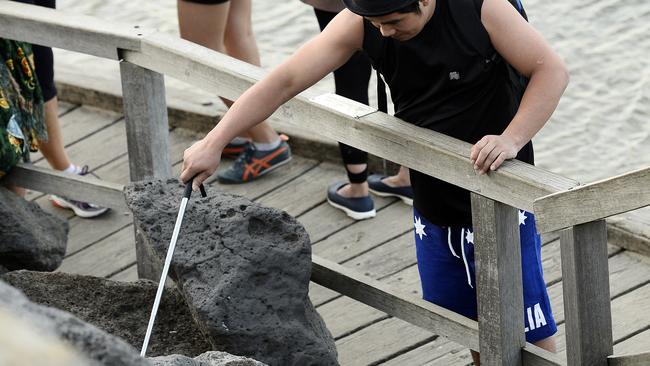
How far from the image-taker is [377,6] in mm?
2898

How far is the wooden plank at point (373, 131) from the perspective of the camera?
297 centimetres

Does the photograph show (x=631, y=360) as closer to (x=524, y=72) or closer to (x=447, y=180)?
(x=447, y=180)

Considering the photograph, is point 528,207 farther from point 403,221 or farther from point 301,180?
point 301,180

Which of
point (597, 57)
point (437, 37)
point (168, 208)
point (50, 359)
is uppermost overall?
point (50, 359)

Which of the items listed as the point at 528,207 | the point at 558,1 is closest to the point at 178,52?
the point at 528,207

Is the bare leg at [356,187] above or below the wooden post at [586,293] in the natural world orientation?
below

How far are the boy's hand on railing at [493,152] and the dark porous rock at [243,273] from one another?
59 cm

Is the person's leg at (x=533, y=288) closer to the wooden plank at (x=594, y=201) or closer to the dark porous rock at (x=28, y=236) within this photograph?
the wooden plank at (x=594, y=201)

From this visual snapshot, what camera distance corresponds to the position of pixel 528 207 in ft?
9.76

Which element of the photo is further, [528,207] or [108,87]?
[108,87]

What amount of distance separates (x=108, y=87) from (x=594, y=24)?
2.90m

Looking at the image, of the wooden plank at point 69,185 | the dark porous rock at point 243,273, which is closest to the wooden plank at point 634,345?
the dark porous rock at point 243,273

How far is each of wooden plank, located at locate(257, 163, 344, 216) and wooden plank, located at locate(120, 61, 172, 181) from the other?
95 centimetres

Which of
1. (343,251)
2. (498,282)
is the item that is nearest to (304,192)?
(343,251)
